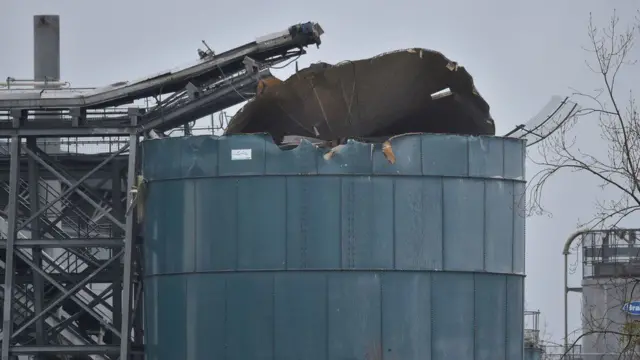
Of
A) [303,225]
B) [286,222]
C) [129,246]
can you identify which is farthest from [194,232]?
[303,225]

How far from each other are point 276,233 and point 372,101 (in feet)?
18.4

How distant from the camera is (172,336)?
4144 centimetres

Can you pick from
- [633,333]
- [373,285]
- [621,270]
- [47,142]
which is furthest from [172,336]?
[621,270]

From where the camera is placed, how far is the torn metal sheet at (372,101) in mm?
42438

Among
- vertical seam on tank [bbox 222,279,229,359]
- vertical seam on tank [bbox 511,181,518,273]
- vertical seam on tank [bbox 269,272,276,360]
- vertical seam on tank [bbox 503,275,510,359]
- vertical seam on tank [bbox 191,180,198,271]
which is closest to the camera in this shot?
vertical seam on tank [bbox 269,272,276,360]

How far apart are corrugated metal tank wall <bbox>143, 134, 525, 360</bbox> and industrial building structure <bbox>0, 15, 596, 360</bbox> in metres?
0.04

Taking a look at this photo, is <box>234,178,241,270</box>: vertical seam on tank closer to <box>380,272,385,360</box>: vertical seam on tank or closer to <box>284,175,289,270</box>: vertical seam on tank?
<box>284,175,289,270</box>: vertical seam on tank

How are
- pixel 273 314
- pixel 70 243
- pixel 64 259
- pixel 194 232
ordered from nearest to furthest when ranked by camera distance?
pixel 273 314 < pixel 194 232 < pixel 70 243 < pixel 64 259

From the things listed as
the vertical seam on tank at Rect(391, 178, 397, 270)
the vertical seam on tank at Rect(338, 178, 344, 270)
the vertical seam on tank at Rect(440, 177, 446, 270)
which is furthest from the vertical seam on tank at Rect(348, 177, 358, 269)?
the vertical seam on tank at Rect(440, 177, 446, 270)

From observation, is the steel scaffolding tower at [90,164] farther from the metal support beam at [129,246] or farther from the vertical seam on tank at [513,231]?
the vertical seam on tank at [513,231]

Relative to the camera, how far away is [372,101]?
143 ft

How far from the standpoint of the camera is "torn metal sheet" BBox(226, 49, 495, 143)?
1671 inches

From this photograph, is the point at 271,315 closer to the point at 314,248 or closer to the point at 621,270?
the point at 314,248

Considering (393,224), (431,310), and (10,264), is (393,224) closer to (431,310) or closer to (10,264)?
(431,310)
